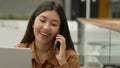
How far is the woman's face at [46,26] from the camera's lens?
65.4 inches

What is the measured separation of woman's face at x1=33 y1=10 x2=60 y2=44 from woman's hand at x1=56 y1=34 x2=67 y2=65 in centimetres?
6

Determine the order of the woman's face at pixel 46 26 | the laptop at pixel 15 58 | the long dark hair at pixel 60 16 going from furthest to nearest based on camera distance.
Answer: the long dark hair at pixel 60 16
the woman's face at pixel 46 26
the laptop at pixel 15 58

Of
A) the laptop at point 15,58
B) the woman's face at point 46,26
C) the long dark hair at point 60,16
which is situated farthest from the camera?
the long dark hair at point 60,16

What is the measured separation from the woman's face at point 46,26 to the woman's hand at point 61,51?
55mm

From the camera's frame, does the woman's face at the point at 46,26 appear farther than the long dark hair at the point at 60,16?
No

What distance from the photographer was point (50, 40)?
171 centimetres

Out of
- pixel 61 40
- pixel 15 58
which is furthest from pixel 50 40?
pixel 15 58

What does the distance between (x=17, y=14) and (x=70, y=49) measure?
4.80 m

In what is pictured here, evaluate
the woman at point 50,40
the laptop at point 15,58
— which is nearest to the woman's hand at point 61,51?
the woman at point 50,40

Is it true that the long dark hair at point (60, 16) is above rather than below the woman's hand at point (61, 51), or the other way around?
above

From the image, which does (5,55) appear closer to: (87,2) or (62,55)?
(62,55)

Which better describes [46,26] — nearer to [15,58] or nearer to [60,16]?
[60,16]

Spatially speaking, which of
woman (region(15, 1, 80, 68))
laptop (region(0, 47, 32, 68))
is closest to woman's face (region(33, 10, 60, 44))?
woman (region(15, 1, 80, 68))

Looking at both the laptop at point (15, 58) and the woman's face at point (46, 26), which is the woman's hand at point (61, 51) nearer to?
the woman's face at point (46, 26)
